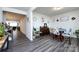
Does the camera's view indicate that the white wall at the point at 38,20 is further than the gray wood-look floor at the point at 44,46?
Yes

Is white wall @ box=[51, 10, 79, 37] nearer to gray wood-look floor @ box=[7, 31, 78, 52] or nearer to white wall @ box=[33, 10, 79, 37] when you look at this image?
white wall @ box=[33, 10, 79, 37]

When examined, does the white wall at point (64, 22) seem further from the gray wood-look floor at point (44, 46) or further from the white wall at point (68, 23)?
the gray wood-look floor at point (44, 46)

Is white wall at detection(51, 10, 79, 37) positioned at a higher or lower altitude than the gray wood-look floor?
higher

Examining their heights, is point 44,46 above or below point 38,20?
below

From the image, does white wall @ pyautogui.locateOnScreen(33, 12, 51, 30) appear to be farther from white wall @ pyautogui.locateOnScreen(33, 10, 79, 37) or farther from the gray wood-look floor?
the gray wood-look floor

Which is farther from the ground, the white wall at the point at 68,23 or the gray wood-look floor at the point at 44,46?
the white wall at the point at 68,23

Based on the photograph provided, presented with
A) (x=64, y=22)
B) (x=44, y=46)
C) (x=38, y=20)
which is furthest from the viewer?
(x=38, y=20)

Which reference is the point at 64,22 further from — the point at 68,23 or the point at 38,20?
the point at 38,20

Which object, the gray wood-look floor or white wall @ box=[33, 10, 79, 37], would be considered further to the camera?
white wall @ box=[33, 10, 79, 37]

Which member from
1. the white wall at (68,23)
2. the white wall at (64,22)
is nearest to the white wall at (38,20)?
the white wall at (64,22)

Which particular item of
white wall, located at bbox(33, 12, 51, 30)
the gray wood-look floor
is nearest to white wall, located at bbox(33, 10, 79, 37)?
white wall, located at bbox(33, 12, 51, 30)

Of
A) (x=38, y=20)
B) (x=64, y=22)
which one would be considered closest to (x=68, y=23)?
(x=64, y=22)

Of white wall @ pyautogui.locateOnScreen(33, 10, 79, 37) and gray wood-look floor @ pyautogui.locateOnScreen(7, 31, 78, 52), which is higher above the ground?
white wall @ pyautogui.locateOnScreen(33, 10, 79, 37)
